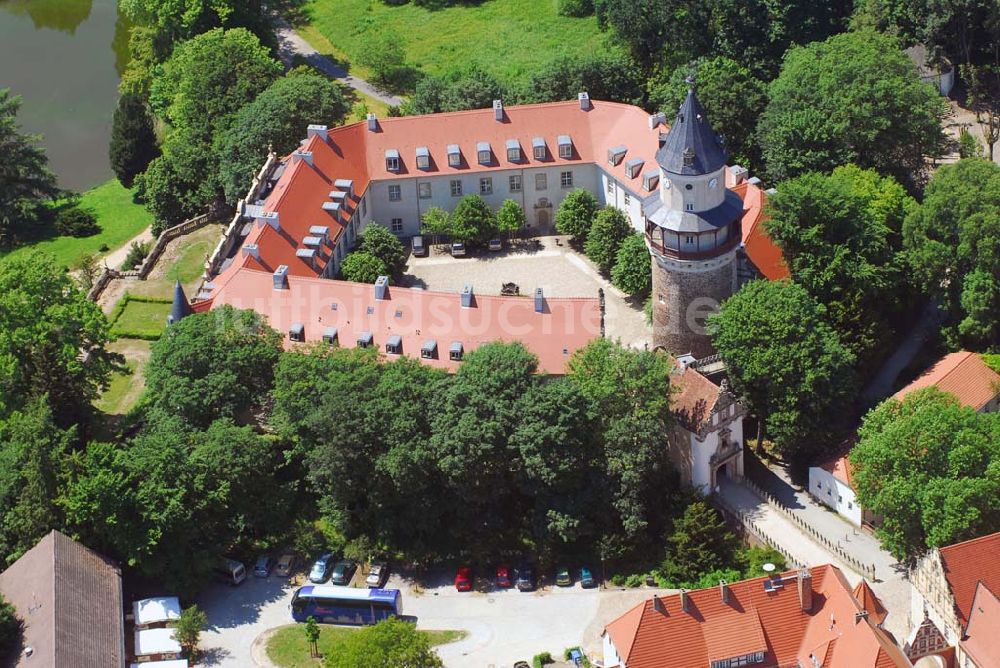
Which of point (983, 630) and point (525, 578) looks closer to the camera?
point (983, 630)

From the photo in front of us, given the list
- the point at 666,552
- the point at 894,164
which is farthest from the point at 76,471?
the point at 894,164

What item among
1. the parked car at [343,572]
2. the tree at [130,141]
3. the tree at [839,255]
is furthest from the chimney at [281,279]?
the tree at [130,141]

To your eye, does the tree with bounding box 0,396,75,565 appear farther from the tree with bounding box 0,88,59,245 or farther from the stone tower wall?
the tree with bounding box 0,88,59,245

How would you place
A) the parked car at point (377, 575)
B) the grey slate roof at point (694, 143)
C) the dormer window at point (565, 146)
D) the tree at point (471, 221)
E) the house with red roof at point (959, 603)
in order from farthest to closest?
the dormer window at point (565, 146) < the tree at point (471, 221) < the grey slate roof at point (694, 143) < the parked car at point (377, 575) < the house with red roof at point (959, 603)

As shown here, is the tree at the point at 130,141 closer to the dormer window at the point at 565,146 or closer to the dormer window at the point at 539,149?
the dormer window at the point at 539,149

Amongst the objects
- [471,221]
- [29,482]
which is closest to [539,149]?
[471,221]

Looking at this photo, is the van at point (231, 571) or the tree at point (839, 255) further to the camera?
the tree at point (839, 255)

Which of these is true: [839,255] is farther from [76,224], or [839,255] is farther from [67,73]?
[67,73]
